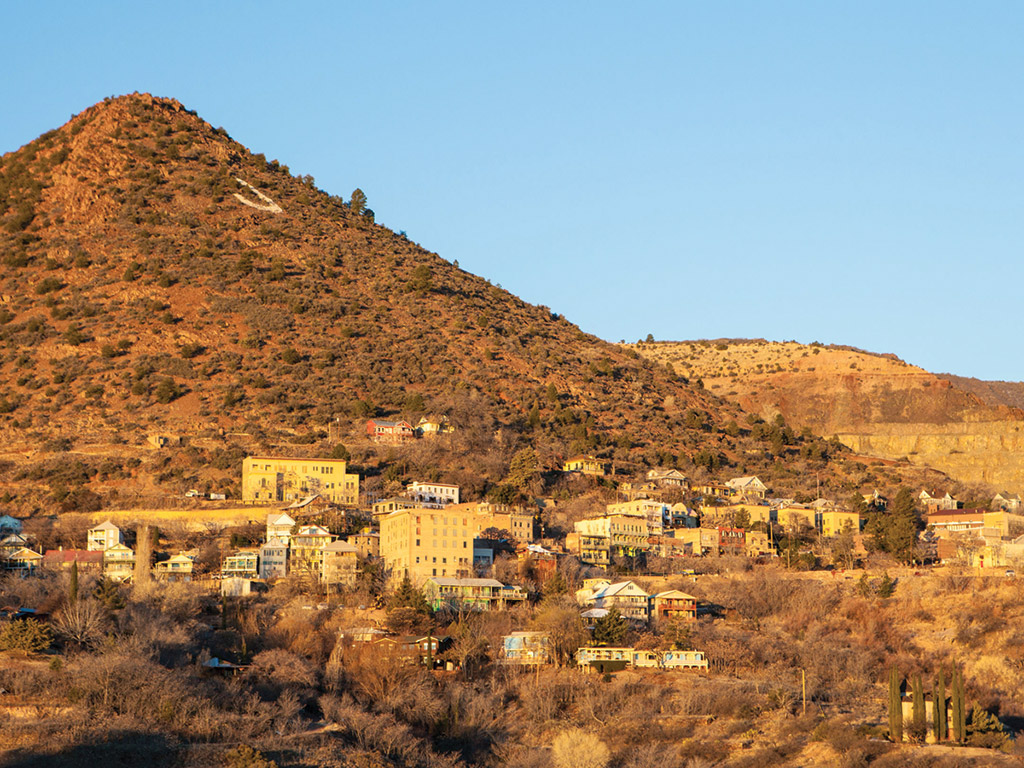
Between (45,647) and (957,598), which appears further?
(957,598)

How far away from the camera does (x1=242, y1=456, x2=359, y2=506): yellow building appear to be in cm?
9031

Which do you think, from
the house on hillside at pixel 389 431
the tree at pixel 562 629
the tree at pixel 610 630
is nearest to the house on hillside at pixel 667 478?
the house on hillside at pixel 389 431

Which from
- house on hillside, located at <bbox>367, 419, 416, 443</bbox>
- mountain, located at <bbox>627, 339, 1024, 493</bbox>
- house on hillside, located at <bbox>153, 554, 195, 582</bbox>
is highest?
mountain, located at <bbox>627, 339, 1024, 493</bbox>

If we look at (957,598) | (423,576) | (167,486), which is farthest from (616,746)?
(167,486)

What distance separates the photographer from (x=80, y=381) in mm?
108562

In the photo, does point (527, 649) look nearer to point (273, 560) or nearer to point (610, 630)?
point (610, 630)

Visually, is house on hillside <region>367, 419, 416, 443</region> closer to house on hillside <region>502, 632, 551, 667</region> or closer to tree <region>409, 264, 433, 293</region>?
tree <region>409, 264, 433, 293</region>

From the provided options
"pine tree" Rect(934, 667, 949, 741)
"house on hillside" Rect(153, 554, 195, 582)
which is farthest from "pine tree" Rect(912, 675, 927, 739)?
"house on hillside" Rect(153, 554, 195, 582)

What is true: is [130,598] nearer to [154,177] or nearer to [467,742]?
[467,742]

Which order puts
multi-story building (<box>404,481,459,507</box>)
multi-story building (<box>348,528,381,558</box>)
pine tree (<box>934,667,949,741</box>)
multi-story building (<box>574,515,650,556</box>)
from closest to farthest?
pine tree (<box>934,667,949,741</box>) < multi-story building (<box>348,528,381,558</box>) < multi-story building (<box>574,515,650,556</box>) < multi-story building (<box>404,481,459,507</box>)

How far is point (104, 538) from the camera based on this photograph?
81750 millimetres

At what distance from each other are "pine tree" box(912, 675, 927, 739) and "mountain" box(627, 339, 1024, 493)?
6344cm

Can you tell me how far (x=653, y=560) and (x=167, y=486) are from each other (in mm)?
28498

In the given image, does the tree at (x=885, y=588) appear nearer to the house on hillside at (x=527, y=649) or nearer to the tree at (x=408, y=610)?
the house on hillside at (x=527, y=649)
